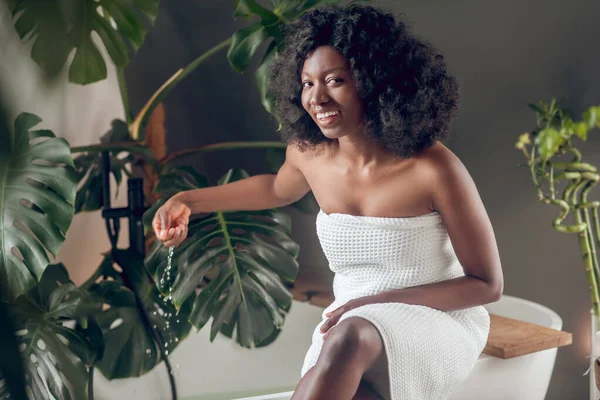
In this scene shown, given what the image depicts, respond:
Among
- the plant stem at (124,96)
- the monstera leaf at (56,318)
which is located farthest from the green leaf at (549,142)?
the plant stem at (124,96)

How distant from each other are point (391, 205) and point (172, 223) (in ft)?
1.29

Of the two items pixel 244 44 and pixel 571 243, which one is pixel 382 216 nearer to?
pixel 244 44

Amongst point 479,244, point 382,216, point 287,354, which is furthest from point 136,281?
point 479,244

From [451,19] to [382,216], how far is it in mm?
963

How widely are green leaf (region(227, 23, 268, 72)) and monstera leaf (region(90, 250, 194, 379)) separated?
594 mm

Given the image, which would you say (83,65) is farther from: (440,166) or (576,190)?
(576,190)

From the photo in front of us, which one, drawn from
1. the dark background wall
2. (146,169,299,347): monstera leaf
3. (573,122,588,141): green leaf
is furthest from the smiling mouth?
the dark background wall

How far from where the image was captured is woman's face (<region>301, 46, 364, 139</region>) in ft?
3.39

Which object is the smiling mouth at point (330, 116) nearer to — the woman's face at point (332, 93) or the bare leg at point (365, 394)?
the woman's face at point (332, 93)

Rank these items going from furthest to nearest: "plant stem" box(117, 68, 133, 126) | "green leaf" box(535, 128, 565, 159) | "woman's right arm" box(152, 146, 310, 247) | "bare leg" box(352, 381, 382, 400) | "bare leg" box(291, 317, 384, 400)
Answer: "plant stem" box(117, 68, 133, 126), "woman's right arm" box(152, 146, 310, 247), "green leaf" box(535, 128, 565, 159), "bare leg" box(352, 381, 382, 400), "bare leg" box(291, 317, 384, 400)

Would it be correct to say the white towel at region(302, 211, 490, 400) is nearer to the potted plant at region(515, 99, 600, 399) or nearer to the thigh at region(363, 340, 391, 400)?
the thigh at region(363, 340, 391, 400)

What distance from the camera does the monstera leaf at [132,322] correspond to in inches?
65.1

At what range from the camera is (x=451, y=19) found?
1850 millimetres

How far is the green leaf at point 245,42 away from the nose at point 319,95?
460mm
